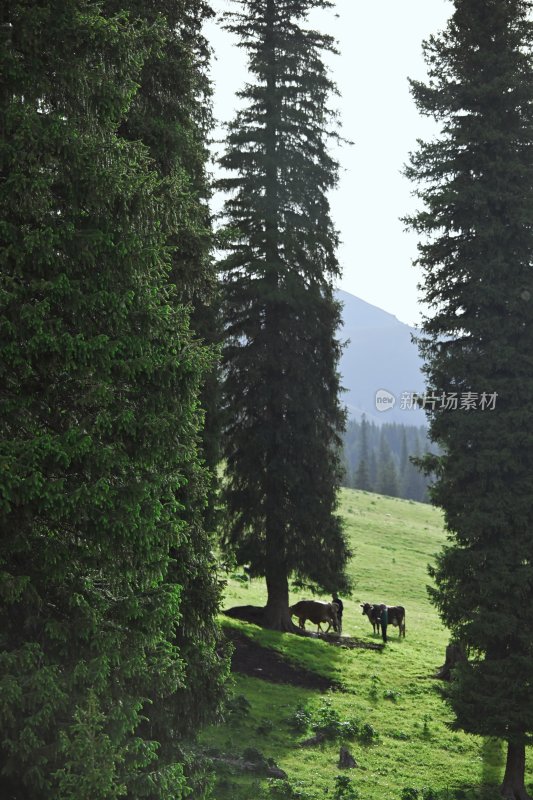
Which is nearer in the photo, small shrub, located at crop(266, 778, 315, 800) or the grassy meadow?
small shrub, located at crop(266, 778, 315, 800)

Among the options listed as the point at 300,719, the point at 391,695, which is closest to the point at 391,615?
the point at 391,695

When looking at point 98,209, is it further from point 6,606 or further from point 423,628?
point 423,628

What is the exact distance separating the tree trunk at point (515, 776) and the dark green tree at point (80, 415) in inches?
404

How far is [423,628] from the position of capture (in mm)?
32219

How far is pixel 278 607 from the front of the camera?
25.3 m

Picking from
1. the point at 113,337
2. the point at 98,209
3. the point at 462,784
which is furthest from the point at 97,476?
the point at 462,784

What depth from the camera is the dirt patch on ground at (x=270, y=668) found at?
20266 mm

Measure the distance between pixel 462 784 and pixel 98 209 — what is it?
13.9 m

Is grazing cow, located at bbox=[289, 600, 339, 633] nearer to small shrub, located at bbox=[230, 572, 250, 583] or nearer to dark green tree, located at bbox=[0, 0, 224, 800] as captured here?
small shrub, located at bbox=[230, 572, 250, 583]

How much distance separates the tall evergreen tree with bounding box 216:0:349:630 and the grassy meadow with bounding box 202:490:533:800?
3.06 metres

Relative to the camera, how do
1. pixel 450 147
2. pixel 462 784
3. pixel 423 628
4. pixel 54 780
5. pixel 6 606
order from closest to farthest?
pixel 54 780, pixel 6 606, pixel 462 784, pixel 450 147, pixel 423 628

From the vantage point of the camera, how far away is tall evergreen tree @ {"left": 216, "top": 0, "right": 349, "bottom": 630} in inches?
957

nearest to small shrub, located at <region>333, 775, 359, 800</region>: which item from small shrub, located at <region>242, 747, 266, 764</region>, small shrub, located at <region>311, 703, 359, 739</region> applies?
small shrub, located at <region>242, 747, 266, 764</region>
